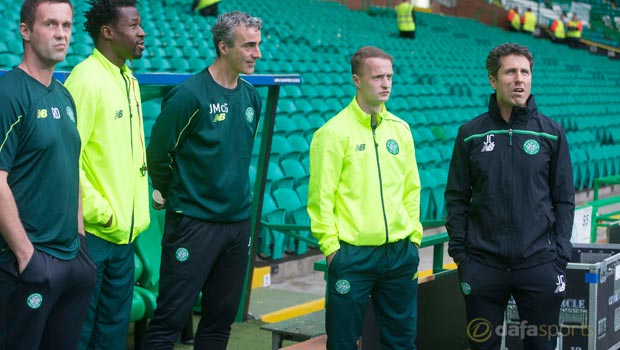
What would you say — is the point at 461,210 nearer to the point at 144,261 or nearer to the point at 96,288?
the point at 96,288

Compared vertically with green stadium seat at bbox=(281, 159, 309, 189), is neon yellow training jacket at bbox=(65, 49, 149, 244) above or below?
above

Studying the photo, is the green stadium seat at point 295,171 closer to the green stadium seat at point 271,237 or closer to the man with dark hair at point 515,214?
the green stadium seat at point 271,237

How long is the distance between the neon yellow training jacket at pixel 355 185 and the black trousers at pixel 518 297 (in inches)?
14.6

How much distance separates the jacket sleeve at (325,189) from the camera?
4043 mm

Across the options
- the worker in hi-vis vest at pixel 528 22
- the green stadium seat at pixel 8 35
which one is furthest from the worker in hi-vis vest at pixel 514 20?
the green stadium seat at pixel 8 35

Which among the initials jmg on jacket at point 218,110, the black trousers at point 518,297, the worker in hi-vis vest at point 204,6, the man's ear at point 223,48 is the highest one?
the worker in hi-vis vest at point 204,6

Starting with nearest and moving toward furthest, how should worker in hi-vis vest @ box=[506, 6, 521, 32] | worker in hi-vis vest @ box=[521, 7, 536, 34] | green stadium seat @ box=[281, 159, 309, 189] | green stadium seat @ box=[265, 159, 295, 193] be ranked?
green stadium seat @ box=[265, 159, 295, 193]
green stadium seat @ box=[281, 159, 309, 189]
worker in hi-vis vest @ box=[506, 6, 521, 32]
worker in hi-vis vest @ box=[521, 7, 536, 34]

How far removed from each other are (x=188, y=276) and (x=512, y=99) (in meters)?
1.65

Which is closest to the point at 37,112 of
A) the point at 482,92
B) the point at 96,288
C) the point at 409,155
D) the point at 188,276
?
the point at 96,288

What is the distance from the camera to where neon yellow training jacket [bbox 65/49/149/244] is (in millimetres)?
3650

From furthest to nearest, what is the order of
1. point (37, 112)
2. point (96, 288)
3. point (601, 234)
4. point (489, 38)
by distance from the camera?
point (489, 38), point (601, 234), point (96, 288), point (37, 112)

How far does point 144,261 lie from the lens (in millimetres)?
5797

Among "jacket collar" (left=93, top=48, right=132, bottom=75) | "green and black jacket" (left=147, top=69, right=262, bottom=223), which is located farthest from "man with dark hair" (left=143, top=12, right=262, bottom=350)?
"jacket collar" (left=93, top=48, right=132, bottom=75)

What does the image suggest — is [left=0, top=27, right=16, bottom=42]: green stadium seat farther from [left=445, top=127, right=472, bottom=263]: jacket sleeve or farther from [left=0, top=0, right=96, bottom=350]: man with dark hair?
[left=0, top=0, right=96, bottom=350]: man with dark hair
